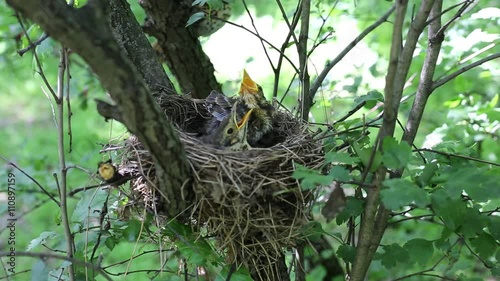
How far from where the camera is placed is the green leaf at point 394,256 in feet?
8.55

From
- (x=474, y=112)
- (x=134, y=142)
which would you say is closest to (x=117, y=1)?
(x=134, y=142)

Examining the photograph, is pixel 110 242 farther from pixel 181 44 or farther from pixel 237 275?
pixel 181 44

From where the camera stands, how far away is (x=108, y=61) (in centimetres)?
178

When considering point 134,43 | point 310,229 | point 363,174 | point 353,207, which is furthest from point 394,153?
point 134,43

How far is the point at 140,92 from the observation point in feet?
6.27

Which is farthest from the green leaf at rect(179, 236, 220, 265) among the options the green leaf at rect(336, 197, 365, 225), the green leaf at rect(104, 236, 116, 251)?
the green leaf at rect(336, 197, 365, 225)

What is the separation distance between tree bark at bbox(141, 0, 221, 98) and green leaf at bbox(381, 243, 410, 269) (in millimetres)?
1782

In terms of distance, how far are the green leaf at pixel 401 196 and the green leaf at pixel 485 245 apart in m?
0.61

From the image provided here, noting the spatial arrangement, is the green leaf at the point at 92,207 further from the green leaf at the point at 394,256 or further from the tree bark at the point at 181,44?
the green leaf at the point at 394,256

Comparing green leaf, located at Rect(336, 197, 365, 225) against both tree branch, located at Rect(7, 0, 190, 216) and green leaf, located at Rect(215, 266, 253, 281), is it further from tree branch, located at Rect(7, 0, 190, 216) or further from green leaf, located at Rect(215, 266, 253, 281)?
tree branch, located at Rect(7, 0, 190, 216)

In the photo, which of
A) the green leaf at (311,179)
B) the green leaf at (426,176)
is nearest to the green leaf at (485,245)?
the green leaf at (426,176)

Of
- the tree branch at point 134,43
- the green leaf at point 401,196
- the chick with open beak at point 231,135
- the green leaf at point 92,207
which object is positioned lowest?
the green leaf at point 92,207

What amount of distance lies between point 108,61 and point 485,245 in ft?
5.36

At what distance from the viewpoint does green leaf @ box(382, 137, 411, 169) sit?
2123 millimetres
